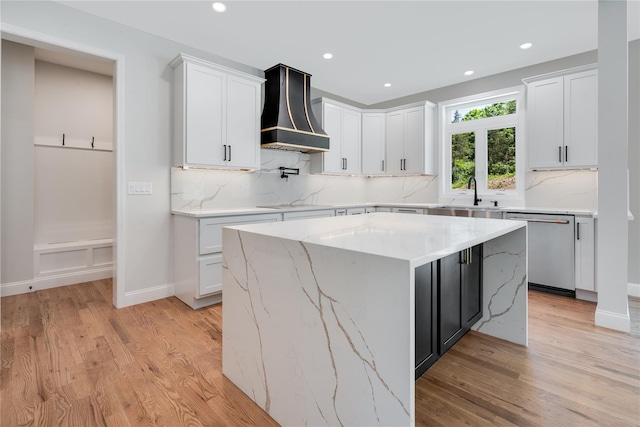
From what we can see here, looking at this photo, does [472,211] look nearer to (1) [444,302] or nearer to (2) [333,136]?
(2) [333,136]

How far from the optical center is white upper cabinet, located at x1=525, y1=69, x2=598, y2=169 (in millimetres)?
3244

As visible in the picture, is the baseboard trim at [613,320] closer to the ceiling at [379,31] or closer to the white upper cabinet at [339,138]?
the ceiling at [379,31]

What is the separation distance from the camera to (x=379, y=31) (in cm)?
311

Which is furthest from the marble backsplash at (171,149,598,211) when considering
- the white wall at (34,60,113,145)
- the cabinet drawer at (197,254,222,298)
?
the white wall at (34,60,113,145)

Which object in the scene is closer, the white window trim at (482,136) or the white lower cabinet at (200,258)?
the white lower cabinet at (200,258)

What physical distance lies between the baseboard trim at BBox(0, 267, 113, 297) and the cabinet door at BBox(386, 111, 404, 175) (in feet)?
14.1

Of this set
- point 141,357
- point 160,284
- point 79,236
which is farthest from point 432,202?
point 79,236

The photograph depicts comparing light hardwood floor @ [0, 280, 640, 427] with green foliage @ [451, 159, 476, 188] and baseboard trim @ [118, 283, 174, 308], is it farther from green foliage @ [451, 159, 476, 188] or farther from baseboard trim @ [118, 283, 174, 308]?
green foliage @ [451, 159, 476, 188]

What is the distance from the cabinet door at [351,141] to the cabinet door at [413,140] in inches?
28.9

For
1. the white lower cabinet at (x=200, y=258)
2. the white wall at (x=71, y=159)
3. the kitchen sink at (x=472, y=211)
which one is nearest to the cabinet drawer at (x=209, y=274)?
the white lower cabinet at (x=200, y=258)

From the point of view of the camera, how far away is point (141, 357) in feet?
6.61

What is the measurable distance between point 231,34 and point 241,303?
2.82m

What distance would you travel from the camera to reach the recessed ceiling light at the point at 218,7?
104 inches

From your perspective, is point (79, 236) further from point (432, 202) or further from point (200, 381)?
point (432, 202)
